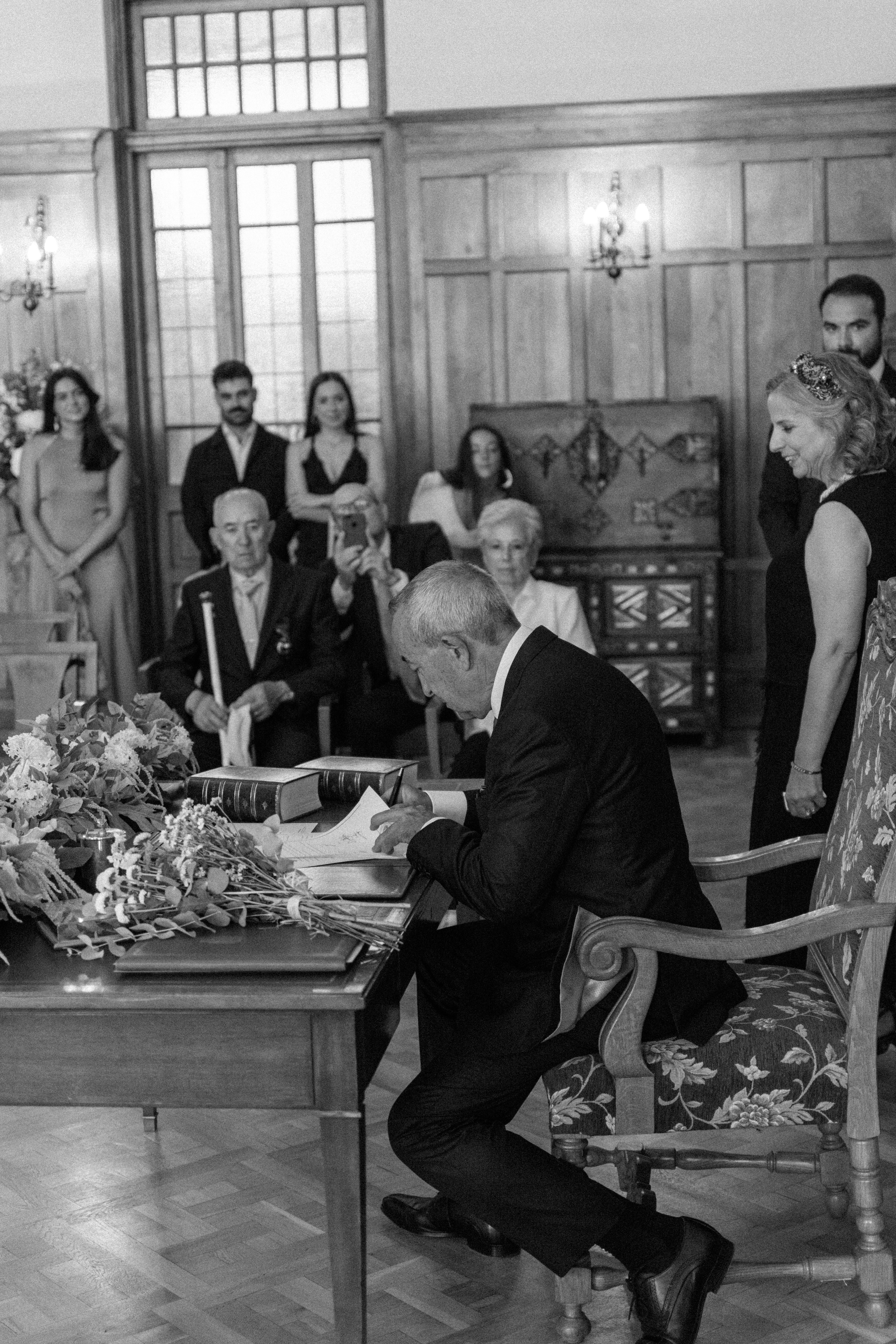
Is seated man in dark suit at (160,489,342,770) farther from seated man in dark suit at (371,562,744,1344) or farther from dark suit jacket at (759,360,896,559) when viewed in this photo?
seated man in dark suit at (371,562,744,1344)

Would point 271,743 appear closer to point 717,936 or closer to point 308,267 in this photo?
point 717,936

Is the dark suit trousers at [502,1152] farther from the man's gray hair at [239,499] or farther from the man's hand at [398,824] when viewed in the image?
the man's gray hair at [239,499]

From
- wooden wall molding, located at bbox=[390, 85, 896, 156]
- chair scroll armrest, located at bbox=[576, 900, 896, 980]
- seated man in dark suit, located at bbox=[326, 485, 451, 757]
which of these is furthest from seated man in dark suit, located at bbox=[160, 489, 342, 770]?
wooden wall molding, located at bbox=[390, 85, 896, 156]

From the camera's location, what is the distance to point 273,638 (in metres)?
5.22

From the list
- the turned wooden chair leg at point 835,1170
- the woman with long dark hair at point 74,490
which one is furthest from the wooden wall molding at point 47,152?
the turned wooden chair leg at point 835,1170

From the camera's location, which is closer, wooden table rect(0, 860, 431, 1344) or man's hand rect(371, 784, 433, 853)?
wooden table rect(0, 860, 431, 1344)

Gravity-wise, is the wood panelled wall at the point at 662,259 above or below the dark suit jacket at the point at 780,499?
above

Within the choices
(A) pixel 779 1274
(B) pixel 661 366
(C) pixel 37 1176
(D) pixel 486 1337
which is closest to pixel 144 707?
(C) pixel 37 1176

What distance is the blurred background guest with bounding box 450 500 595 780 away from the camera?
16.1 feet

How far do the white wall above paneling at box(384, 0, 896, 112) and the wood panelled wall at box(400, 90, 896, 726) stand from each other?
0.11 meters

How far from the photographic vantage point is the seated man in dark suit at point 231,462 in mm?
7934

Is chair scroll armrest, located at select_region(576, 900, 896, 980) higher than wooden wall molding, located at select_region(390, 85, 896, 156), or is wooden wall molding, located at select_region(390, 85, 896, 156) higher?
wooden wall molding, located at select_region(390, 85, 896, 156)

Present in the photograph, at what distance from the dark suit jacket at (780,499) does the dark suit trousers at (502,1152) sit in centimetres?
329

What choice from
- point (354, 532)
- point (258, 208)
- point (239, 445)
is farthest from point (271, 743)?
point (258, 208)
